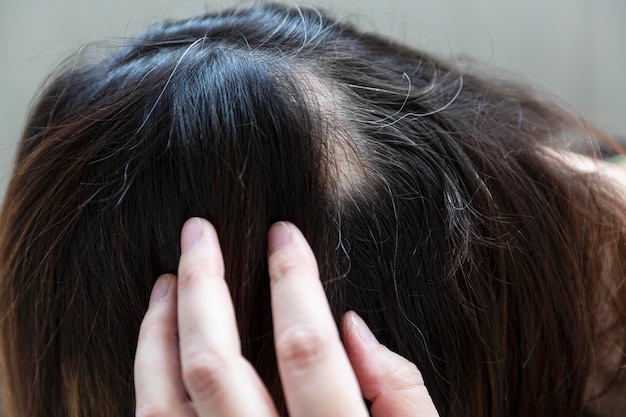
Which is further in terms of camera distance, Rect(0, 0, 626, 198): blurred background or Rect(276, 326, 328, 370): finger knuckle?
Rect(0, 0, 626, 198): blurred background

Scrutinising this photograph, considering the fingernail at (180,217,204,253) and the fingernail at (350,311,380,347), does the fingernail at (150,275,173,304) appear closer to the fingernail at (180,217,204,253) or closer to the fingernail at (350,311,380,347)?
the fingernail at (180,217,204,253)

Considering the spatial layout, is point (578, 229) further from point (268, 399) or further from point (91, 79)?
point (91, 79)

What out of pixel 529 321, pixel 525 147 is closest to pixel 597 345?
pixel 529 321

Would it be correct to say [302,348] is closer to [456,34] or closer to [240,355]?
[240,355]

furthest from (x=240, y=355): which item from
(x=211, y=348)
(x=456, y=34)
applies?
(x=456, y=34)

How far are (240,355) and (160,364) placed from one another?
0.23 feet

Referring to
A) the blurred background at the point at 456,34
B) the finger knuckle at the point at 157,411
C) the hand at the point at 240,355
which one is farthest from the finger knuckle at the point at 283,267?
the blurred background at the point at 456,34

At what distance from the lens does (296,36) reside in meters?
0.58

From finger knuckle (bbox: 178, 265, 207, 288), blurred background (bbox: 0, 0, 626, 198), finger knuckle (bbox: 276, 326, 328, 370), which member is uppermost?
blurred background (bbox: 0, 0, 626, 198)

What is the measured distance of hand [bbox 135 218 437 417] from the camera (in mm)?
408

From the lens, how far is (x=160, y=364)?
449 millimetres

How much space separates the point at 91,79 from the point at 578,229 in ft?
1.72

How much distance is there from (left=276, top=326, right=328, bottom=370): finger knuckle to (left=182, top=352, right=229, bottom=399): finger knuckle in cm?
4

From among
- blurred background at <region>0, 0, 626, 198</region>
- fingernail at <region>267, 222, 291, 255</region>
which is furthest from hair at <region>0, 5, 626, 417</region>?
blurred background at <region>0, 0, 626, 198</region>
